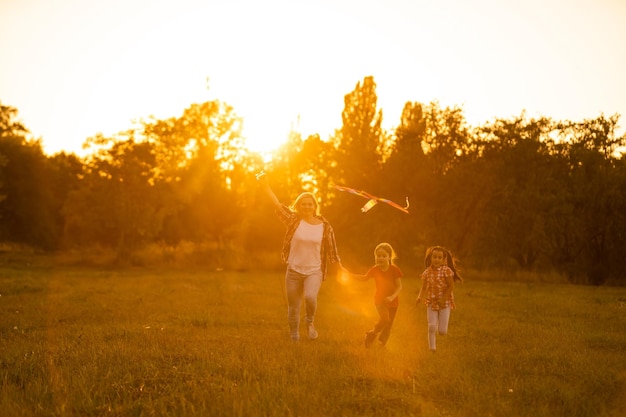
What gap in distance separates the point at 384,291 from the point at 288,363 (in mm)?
2626

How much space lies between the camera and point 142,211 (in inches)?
1490

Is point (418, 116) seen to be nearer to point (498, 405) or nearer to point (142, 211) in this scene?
point (142, 211)

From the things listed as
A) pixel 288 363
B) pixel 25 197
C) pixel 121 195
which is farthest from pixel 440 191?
pixel 25 197

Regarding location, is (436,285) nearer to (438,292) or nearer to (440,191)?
(438,292)

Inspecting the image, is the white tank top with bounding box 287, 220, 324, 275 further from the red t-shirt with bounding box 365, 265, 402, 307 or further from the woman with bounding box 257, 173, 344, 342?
the red t-shirt with bounding box 365, 265, 402, 307

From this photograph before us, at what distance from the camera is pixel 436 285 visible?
31.4 feet

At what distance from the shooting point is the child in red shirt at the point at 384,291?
9.58 m

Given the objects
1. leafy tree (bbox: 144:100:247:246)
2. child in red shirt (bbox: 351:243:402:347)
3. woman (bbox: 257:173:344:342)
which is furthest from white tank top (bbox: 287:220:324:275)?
leafy tree (bbox: 144:100:247:246)

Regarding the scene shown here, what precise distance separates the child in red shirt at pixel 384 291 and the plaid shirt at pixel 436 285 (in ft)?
1.69

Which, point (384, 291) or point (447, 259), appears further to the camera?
point (447, 259)

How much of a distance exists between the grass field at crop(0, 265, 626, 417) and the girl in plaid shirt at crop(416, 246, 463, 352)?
0.43m

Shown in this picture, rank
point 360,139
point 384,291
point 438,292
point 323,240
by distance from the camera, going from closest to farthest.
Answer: point 438,292
point 384,291
point 323,240
point 360,139

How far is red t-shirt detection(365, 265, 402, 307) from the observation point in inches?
382

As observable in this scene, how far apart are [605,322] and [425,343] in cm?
628
